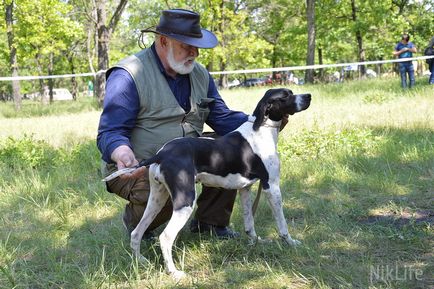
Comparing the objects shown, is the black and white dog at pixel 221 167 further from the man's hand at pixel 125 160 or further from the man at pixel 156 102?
the man at pixel 156 102

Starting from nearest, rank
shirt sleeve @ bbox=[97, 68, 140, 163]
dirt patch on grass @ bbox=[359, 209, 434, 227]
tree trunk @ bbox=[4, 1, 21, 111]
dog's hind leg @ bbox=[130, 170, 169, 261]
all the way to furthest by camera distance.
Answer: dog's hind leg @ bbox=[130, 170, 169, 261] → shirt sleeve @ bbox=[97, 68, 140, 163] → dirt patch on grass @ bbox=[359, 209, 434, 227] → tree trunk @ bbox=[4, 1, 21, 111]

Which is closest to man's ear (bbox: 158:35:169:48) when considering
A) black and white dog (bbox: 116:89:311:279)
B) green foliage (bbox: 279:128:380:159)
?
black and white dog (bbox: 116:89:311:279)

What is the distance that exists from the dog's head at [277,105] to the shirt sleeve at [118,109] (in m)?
0.90

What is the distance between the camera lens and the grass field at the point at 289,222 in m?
2.94

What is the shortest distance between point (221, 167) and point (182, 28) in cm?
104

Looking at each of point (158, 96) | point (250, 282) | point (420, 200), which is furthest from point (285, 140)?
point (250, 282)

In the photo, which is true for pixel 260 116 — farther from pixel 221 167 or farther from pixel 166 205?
pixel 166 205

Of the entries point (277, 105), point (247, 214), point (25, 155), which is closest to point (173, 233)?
point (247, 214)

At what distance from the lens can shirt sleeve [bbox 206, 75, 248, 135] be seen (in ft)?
13.0

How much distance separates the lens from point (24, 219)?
4.42 m

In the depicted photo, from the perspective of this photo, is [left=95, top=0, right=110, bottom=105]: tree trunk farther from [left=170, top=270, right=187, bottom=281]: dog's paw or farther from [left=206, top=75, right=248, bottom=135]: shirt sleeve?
[left=170, top=270, right=187, bottom=281]: dog's paw

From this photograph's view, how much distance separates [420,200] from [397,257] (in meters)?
1.34

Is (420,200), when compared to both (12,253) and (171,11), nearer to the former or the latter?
(171,11)

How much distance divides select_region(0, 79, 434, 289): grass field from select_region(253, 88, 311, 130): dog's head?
3.04 feet
